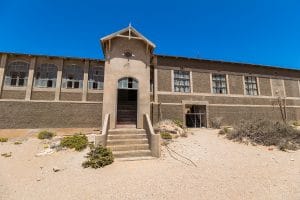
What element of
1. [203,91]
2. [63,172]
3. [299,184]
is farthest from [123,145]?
[203,91]

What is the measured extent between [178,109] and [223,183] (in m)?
11.1

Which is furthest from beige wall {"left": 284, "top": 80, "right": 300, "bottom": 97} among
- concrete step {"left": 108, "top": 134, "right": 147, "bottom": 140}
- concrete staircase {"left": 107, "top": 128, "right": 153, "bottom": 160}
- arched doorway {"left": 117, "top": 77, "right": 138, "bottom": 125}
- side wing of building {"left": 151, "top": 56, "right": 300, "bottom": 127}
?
concrete step {"left": 108, "top": 134, "right": 147, "bottom": 140}

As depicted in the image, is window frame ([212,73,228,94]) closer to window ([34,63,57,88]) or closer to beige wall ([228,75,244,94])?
beige wall ([228,75,244,94])

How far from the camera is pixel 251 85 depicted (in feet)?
62.8

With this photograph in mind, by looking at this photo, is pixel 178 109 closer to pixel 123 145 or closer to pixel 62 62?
pixel 123 145

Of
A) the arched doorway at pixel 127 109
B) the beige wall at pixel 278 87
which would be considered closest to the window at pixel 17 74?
the arched doorway at pixel 127 109

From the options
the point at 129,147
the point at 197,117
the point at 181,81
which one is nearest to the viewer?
the point at 129,147

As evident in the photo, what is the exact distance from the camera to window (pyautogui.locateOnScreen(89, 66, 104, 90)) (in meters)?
17.3

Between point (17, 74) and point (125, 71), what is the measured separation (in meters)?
11.5

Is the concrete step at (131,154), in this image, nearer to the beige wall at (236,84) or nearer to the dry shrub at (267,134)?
the dry shrub at (267,134)

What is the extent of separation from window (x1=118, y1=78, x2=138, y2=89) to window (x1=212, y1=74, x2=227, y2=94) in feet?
32.0

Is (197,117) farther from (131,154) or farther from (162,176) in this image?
(162,176)

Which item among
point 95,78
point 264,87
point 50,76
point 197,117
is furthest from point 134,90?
point 264,87

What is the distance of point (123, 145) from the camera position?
902 cm
